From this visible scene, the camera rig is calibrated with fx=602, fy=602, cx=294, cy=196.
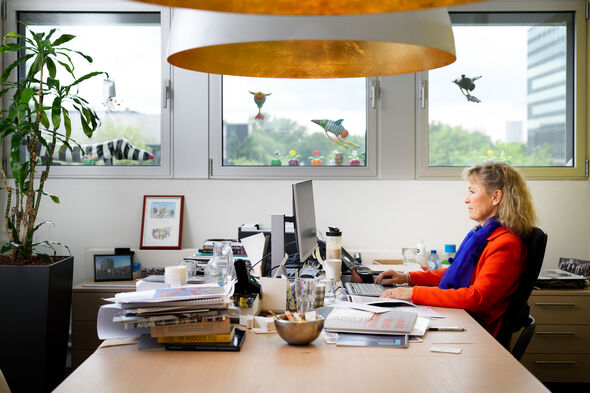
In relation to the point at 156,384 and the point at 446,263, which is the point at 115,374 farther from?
the point at 446,263

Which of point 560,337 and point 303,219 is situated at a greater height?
point 303,219

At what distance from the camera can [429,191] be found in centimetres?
409

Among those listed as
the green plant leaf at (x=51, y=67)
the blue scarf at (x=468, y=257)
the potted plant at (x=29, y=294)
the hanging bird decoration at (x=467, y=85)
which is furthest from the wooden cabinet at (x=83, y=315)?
the hanging bird decoration at (x=467, y=85)

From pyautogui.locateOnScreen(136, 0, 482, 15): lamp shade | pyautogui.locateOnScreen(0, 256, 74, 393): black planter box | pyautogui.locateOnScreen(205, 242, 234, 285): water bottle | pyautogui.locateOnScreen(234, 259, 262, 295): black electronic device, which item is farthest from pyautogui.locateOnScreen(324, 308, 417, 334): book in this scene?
pyautogui.locateOnScreen(0, 256, 74, 393): black planter box

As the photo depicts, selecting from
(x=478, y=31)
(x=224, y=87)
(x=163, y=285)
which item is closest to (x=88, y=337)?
(x=163, y=285)

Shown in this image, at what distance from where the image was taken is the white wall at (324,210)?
13.4 ft

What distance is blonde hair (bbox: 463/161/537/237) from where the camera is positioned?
2557 mm

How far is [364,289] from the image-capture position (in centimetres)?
268

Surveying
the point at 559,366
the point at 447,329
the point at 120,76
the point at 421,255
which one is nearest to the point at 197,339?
the point at 447,329

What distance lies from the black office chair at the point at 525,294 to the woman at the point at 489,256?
0.08ft

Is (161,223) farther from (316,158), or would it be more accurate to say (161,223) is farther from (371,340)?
(371,340)

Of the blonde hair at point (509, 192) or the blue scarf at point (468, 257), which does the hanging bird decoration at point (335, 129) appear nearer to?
the blonde hair at point (509, 192)

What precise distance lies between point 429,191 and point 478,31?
1.14 m

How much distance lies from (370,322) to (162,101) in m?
2.55
